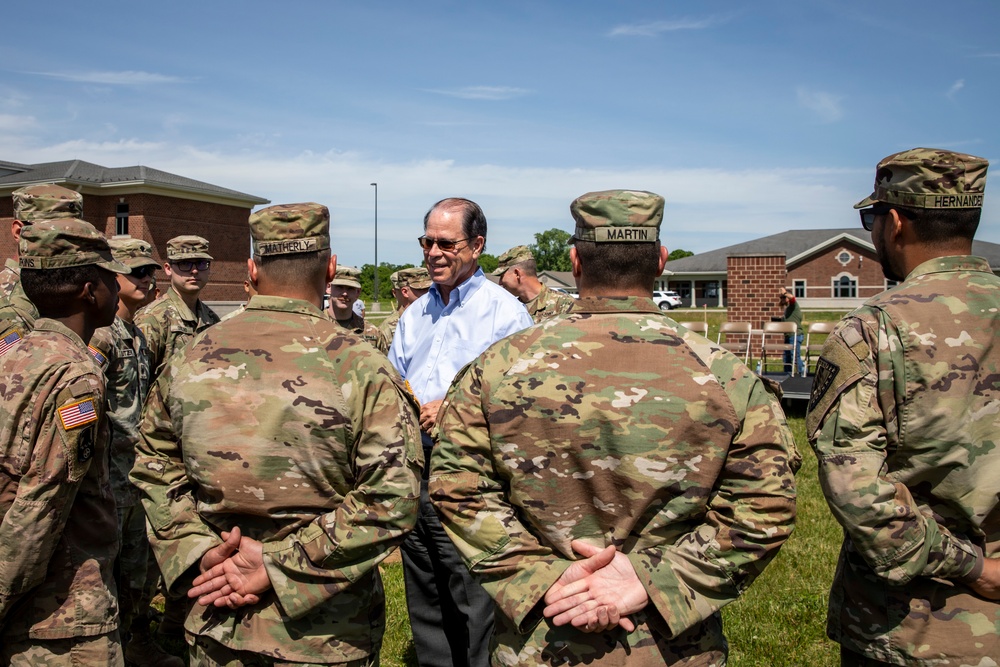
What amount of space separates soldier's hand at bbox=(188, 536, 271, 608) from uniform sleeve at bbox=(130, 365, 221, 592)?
0.26 ft

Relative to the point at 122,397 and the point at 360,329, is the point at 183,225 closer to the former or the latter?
the point at 360,329

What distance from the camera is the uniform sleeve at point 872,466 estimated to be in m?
2.42

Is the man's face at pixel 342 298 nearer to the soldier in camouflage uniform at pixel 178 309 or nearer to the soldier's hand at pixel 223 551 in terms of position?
the soldier in camouflage uniform at pixel 178 309

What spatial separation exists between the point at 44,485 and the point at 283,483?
95 cm

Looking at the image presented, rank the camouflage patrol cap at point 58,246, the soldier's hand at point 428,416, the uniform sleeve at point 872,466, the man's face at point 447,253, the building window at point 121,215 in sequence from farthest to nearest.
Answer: the building window at point 121,215 < the man's face at point 447,253 < the soldier's hand at point 428,416 < the camouflage patrol cap at point 58,246 < the uniform sleeve at point 872,466

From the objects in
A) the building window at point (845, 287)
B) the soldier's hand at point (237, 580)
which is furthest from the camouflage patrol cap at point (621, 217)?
the building window at point (845, 287)

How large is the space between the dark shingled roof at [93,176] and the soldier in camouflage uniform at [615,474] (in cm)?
3695

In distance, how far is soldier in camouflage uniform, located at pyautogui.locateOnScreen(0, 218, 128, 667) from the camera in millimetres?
2797

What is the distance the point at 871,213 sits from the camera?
2.89m

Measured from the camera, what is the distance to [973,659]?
98.9 inches

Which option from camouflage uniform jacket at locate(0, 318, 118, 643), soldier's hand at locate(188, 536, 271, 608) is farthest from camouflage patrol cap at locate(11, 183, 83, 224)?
soldier's hand at locate(188, 536, 271, 608)

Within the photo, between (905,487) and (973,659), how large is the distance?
605 mm

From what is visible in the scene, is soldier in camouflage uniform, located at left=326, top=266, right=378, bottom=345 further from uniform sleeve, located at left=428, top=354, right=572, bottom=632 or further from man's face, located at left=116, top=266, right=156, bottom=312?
uniform sleeve, located at left=428, top=354, right=572, bottom=632

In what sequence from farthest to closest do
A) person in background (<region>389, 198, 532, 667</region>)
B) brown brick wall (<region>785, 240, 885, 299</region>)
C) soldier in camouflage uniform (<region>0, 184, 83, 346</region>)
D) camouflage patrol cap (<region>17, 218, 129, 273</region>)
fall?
brown brick wall (<region>785, 240, 885, 299</region>), soldier in camouflage uniform (<region>0, 184, 83, 346</region>), person in background (<region>389, 198, 532, 667</region>), camouflage patrol cap (<region>17, 218, 129, 273</region>)
